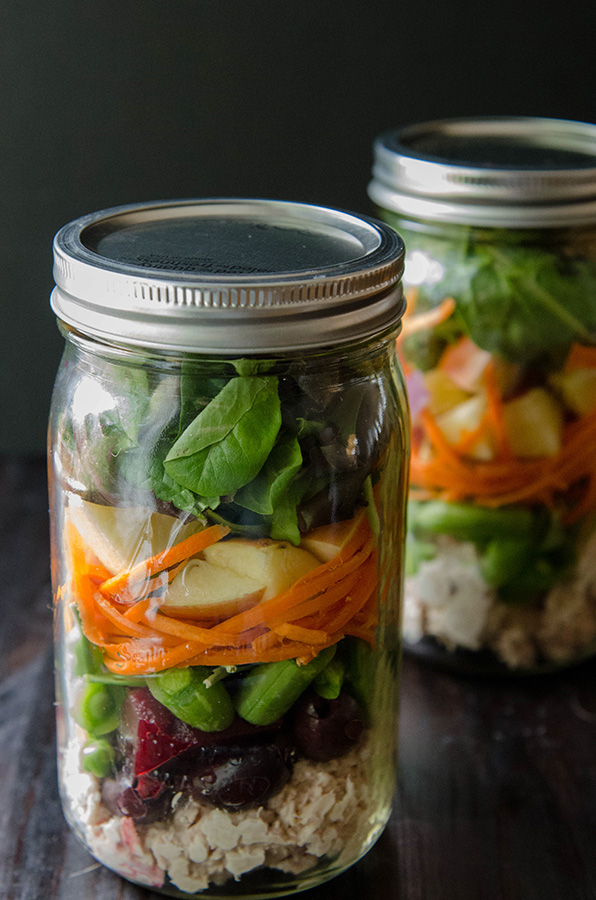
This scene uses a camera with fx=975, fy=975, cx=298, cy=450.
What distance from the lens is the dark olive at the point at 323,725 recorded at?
58 cm

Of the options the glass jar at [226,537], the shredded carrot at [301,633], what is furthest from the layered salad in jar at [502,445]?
the shredded carrot at [301,633]

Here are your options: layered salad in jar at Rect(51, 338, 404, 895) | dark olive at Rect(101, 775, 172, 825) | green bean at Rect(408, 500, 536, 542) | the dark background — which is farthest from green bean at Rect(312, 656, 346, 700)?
the dark background

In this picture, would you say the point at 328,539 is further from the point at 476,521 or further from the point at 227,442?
the point at 476,521

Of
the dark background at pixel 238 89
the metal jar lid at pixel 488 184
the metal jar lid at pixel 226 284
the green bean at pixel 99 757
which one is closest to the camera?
the metal jar lid at pixel 226 284

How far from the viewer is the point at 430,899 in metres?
0.66

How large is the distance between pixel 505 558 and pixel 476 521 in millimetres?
41

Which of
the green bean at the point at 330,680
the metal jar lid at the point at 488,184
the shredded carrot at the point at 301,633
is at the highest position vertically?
the metal jar lid at the point at 488,184

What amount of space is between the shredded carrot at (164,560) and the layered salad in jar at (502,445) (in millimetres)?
339

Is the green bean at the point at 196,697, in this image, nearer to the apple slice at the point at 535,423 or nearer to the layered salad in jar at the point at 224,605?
the layered salad in jar at the point at 224,605

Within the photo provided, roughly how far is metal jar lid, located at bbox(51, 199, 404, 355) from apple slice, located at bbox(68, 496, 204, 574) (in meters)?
0.10

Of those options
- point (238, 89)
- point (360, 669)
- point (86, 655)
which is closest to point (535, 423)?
point (360, 669)

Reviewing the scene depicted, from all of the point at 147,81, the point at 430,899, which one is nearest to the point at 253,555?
the point at 430,899

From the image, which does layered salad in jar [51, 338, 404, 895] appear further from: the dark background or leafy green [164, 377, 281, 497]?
the dark background

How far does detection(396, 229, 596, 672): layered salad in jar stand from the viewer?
2.60 feet
